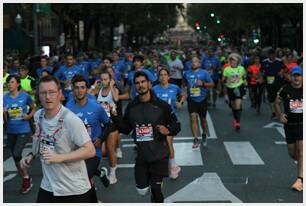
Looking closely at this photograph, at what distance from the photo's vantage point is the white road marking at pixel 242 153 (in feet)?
35.1

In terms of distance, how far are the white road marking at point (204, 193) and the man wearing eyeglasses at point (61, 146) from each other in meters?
2.94

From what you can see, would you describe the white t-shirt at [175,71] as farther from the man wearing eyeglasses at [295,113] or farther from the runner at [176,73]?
the man wearing eyeglasses at [295,113]

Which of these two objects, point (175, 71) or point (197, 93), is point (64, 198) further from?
point (175, 71)

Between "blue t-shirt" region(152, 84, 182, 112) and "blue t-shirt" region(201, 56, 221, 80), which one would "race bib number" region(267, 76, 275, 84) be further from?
"blue t-shirt" region(152, 84, 182, 112)

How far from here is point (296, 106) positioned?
27.6ft

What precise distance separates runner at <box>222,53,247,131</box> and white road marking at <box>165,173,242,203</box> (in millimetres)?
5099

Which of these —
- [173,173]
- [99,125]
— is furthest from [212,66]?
[99,125]

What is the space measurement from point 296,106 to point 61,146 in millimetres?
4199

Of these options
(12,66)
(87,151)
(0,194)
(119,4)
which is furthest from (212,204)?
(119,4)

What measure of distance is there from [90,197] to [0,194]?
2.24 meters

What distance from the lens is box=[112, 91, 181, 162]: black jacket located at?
7.11m

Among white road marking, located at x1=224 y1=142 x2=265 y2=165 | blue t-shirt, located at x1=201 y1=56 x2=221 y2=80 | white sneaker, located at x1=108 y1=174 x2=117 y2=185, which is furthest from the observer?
blue t-shirt, located at x1=201 y1=56 x2=221 y2=80

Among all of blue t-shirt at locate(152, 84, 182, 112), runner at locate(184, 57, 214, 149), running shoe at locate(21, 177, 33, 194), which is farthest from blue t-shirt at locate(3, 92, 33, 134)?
runner at locate(184, 57, 214, 149)

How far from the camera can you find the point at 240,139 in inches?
522
